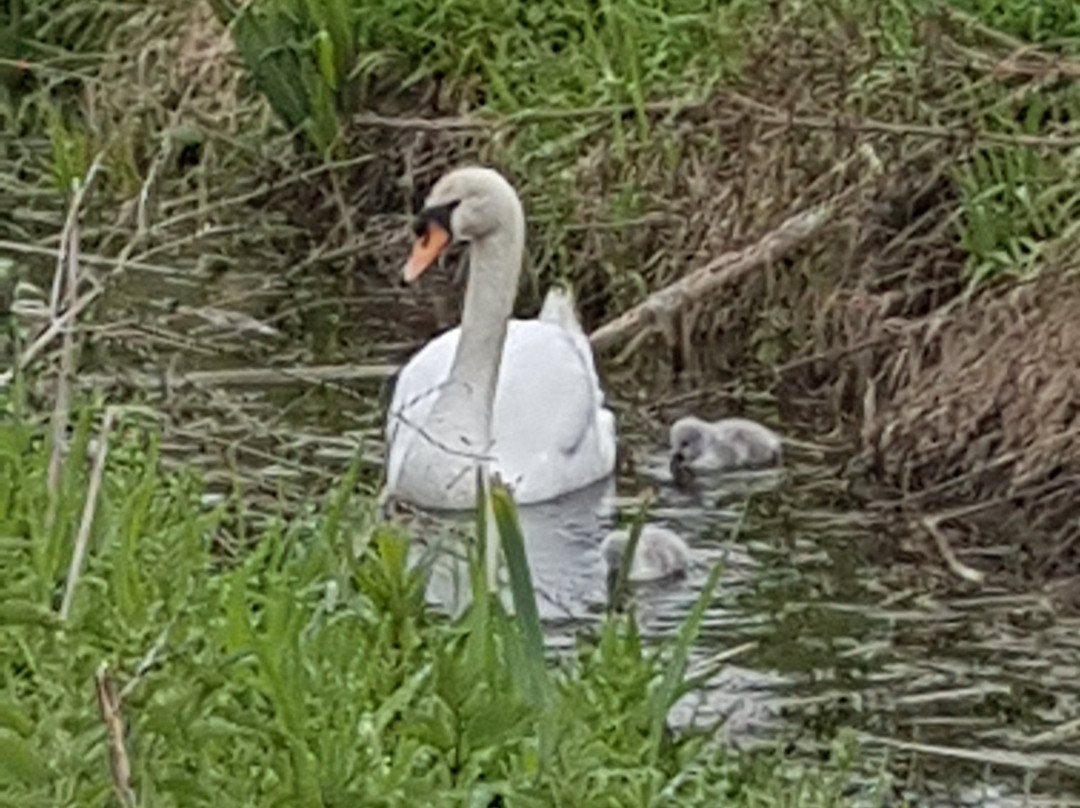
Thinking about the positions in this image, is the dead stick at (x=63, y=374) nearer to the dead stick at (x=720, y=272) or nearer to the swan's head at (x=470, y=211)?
the swan's head at (x=470, y=211)

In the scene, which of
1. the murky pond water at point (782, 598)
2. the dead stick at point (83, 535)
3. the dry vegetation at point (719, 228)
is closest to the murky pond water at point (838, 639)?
the murky pond water at point (782, 598)

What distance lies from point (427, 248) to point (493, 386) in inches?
18.3

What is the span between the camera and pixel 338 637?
479 cm

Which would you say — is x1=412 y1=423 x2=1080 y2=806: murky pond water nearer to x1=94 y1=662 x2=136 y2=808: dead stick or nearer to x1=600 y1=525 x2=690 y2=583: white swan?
x1=600 y1=525 x2=690 y2=583: white swan

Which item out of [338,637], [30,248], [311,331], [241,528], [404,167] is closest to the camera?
[338,637]

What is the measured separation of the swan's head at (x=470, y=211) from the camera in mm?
8492

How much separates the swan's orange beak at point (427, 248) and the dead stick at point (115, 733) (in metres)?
4.92

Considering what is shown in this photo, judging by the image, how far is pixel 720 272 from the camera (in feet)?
28.4

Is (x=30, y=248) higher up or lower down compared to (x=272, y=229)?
higher up

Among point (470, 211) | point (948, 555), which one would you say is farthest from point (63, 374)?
point (470, 211)

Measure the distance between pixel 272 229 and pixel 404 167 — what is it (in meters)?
0.52

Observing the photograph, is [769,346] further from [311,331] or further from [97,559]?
[97,559]

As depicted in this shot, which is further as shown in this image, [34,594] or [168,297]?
[168,297]

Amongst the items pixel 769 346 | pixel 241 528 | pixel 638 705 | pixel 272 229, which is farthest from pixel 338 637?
pixel 272 229
